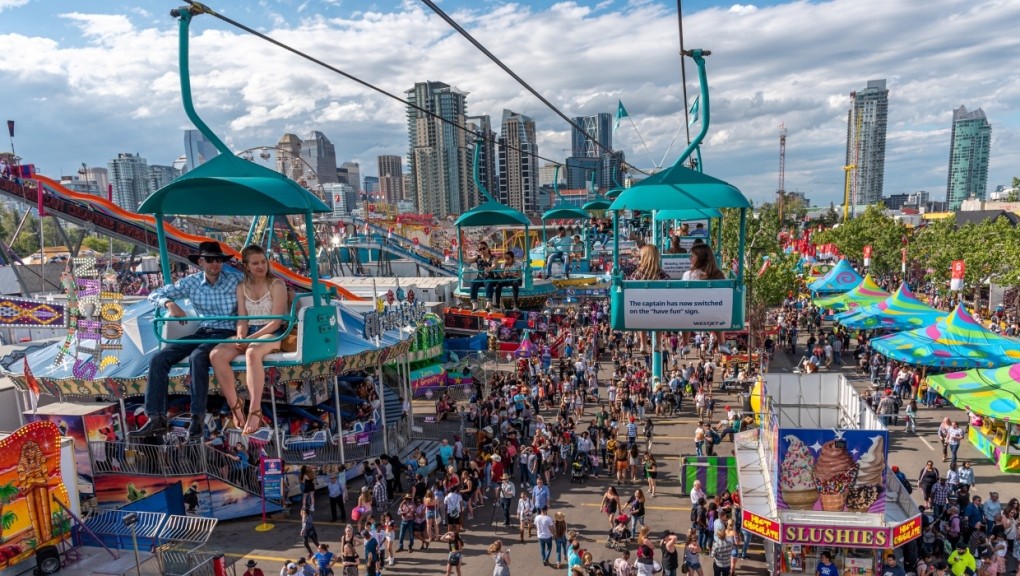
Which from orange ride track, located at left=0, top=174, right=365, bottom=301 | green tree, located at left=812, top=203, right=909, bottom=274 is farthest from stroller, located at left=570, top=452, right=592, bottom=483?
green tree, located at left=812, top=203, right=909, bottom=274

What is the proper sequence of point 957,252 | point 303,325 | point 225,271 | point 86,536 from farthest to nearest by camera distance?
point 957,252 → point 86,536 → point 225,271 → point 303,325

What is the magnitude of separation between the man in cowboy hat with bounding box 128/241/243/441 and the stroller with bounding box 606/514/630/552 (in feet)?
31.9

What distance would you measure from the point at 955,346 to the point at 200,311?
24461 mm

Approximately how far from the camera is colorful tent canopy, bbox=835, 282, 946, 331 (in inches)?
1048

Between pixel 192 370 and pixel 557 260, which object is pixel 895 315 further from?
pixel 192 370

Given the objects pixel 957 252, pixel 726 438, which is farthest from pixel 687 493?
pixel 957 252

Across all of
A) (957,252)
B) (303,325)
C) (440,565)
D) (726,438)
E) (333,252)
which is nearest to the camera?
(303,325)

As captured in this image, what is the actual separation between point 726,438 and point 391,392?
11017 millimetres

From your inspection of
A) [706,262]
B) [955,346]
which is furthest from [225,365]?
[955,346]

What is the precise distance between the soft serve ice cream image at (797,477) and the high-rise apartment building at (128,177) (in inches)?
6557

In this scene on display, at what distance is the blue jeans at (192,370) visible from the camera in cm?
486

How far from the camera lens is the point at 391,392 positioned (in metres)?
21.7

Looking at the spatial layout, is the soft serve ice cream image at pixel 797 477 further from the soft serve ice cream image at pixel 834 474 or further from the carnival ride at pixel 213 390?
the carnival ride at pixel 213 390

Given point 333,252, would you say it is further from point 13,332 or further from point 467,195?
point 467,195
